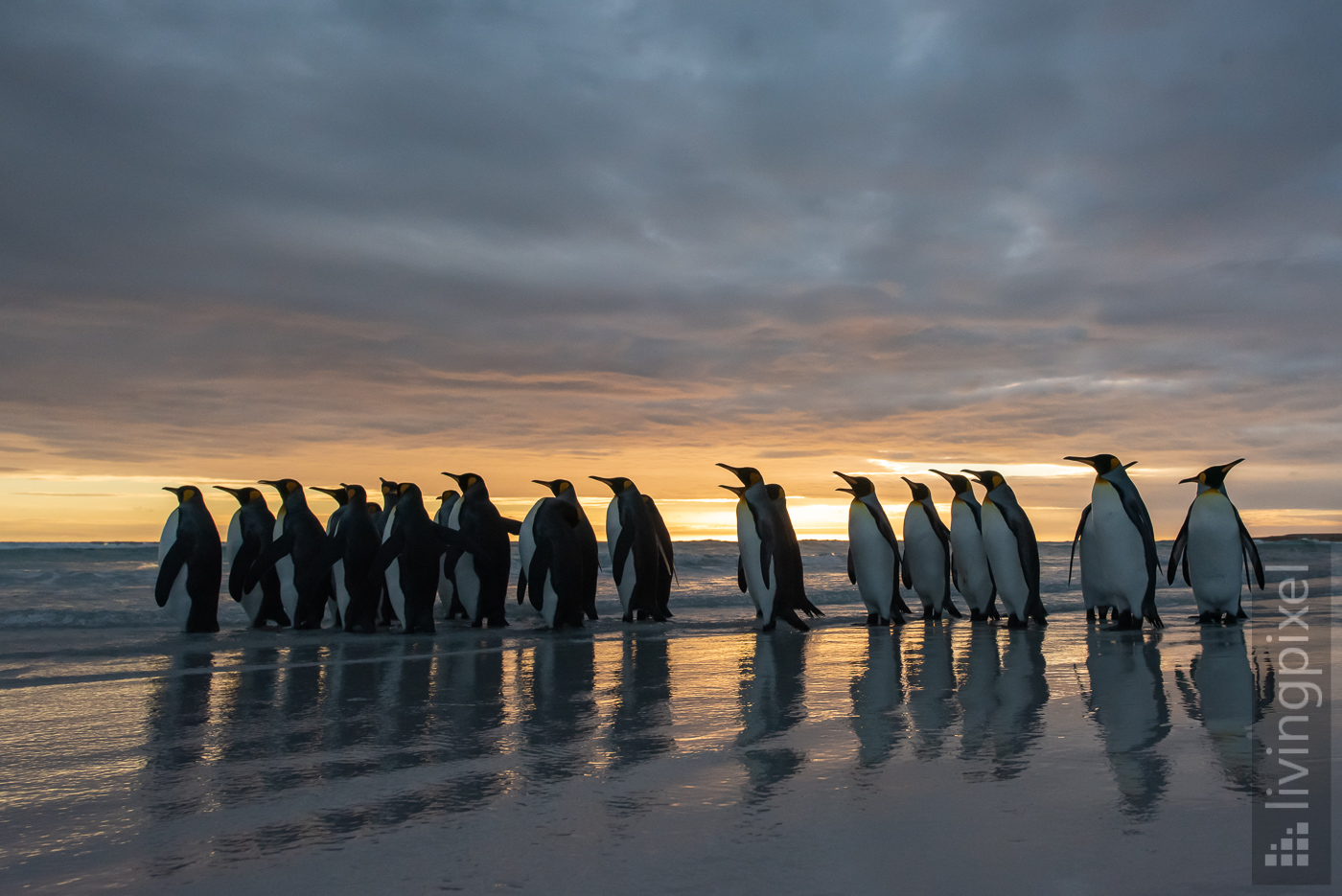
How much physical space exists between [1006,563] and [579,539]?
5047 millimetres

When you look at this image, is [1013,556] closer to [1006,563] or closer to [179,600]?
[1006,563]

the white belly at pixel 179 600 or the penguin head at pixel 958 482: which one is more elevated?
the penguin head at pixel 958 482

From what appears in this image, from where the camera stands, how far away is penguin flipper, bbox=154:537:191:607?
10516 millimetres

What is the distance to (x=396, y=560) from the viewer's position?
35.7 ft

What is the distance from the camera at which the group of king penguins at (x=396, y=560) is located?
34.6 ft

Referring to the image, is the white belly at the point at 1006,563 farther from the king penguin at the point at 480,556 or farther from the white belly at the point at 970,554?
the king penguin at the point at 480,556

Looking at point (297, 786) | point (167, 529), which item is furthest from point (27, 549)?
point (297, 786)

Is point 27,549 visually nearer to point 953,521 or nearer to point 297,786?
point 953,521

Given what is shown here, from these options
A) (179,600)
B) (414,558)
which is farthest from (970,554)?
(179,600)

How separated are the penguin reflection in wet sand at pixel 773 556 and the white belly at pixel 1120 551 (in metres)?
3.16

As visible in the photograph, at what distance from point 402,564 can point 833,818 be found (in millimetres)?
8414

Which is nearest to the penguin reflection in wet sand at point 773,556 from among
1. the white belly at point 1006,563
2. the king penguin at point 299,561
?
the white belly at point 1006,563

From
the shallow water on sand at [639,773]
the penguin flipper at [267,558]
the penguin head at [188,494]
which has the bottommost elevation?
the shallow water on sand at [639,773]

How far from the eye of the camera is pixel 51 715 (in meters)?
4.96
